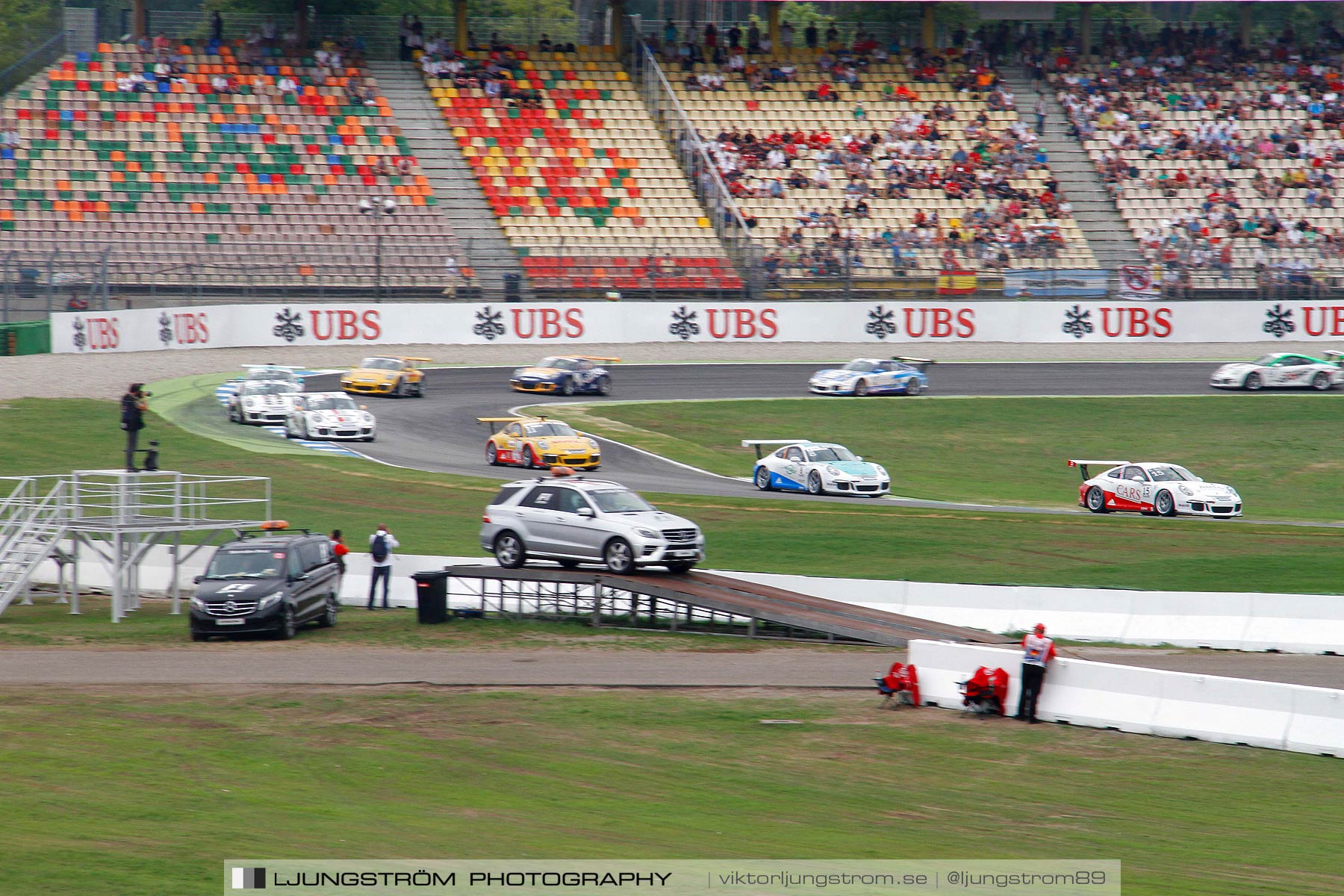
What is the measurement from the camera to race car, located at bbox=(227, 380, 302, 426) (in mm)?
40594

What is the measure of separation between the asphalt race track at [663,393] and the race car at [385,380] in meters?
0.43

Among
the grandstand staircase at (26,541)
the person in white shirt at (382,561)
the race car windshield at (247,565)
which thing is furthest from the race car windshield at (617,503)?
the grandstand staircase at (26,541)

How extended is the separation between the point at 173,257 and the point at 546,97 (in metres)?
17.9

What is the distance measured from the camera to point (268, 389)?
41.4m

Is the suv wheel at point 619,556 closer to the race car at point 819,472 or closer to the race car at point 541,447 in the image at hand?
the race car at point 819,472

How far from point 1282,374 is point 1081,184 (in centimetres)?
1655

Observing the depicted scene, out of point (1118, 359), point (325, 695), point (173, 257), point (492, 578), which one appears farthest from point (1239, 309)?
point (325, 695)

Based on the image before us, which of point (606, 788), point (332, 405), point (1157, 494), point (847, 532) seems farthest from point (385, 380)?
point (606, 788)

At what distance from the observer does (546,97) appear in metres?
62.5

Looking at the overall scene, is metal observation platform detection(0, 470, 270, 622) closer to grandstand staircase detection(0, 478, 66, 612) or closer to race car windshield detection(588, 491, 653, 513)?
grandstand staircase detection(0, 478, 66, 612)

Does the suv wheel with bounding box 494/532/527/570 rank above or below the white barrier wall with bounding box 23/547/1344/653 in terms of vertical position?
above

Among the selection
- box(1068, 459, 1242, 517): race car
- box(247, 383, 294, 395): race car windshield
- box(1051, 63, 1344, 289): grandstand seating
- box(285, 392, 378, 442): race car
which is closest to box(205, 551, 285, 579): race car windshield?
box(285, 392, 378, 442): race car

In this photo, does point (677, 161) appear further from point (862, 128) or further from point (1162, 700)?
point (1162, 700)

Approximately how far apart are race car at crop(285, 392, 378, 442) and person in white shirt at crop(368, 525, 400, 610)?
46.8ft
